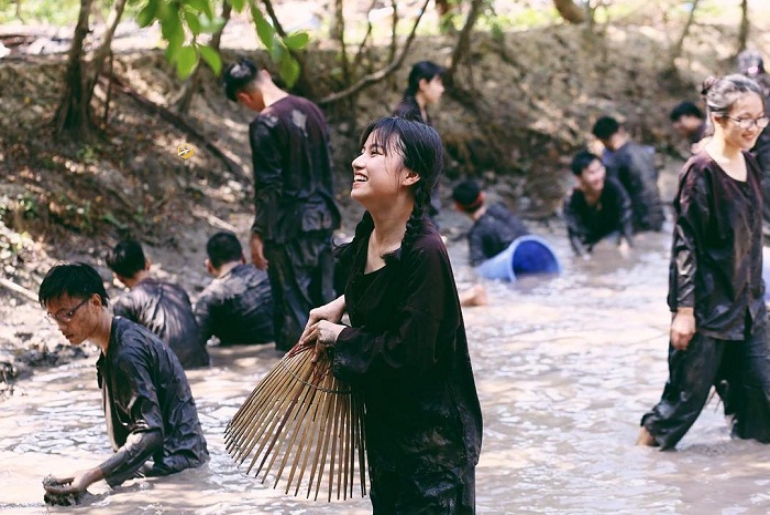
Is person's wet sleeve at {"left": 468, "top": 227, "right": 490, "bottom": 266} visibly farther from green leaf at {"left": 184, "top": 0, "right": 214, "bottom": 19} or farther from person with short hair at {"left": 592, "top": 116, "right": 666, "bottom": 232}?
green leaf at {"left": 184, "top": 0, "right": 214, "bottom": 19}

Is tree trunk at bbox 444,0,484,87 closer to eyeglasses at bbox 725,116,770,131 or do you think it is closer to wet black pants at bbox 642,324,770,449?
eyeglasses at bbox 725,116,770,131

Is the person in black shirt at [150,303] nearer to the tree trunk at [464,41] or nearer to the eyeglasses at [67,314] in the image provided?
the eyeglasses at [67,314]

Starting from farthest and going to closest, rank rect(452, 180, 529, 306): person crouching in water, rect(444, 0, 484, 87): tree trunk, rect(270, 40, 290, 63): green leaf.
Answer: rect(444, 0, 484, 87): tree trunk
rect(452, 180, 529, 306): person crouching in water
rect(270, 40, 290, 63): green leaf

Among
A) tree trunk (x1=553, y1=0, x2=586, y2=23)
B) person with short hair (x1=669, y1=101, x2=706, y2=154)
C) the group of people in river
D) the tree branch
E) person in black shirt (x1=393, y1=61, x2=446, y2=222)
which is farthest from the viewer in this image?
tree trunk (x1=553, y1=0, x2=586, y2=23)

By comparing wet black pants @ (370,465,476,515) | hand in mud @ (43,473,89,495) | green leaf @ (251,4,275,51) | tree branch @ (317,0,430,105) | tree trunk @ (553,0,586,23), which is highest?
tree trunk @ (553,0,586,23)

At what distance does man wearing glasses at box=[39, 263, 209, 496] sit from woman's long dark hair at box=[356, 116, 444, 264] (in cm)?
191

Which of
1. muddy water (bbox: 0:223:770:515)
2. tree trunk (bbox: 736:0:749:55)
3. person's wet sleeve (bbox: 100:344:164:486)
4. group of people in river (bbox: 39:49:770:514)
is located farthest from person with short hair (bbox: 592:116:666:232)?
person's wet sleeve (bbox: 100:344:164:486)

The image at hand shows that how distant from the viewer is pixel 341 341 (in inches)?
139

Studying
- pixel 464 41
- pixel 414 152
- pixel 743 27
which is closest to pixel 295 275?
pixel 414 152

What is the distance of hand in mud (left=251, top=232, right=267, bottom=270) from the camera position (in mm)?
8039

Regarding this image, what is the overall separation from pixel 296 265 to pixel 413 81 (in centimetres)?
211

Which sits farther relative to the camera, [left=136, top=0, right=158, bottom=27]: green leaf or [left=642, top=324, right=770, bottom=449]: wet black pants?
[left=642, top=324, right=770, bottom=449]: wet black pants

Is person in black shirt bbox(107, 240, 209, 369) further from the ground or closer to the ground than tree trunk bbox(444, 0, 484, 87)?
closer to the ground

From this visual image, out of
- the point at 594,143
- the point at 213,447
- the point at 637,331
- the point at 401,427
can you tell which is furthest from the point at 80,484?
the point at 594,143
